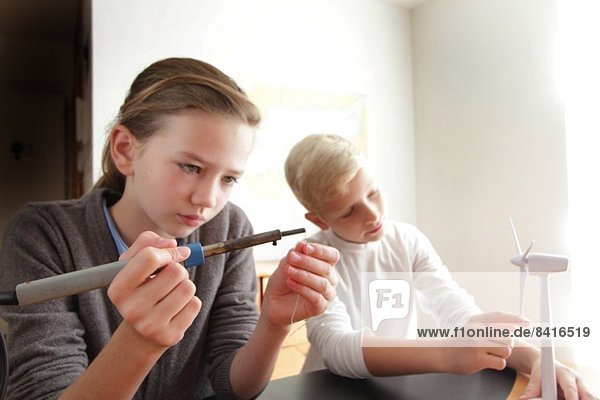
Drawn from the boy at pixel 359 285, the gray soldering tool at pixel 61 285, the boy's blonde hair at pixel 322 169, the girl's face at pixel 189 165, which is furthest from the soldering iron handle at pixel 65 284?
the boy's blonde hair at pixel 322 169

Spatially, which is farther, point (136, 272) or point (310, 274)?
point (310, 274)

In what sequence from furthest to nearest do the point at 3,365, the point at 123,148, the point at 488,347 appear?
the point at 123,148, the point at 488,347, the point at 3,365

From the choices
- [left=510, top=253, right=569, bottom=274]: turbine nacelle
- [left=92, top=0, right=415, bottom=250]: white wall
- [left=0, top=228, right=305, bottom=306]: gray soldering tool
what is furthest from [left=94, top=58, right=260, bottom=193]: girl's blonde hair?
[left=92, top=0, right=415, bottom=250]: white wall

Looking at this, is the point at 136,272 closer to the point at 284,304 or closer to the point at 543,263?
the point at 284,304

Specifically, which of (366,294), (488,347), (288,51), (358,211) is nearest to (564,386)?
(488,347)

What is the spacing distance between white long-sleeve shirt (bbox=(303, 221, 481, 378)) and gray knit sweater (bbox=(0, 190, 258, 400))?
12cm

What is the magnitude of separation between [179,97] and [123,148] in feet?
0.33

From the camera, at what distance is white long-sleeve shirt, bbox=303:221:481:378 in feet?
1.48

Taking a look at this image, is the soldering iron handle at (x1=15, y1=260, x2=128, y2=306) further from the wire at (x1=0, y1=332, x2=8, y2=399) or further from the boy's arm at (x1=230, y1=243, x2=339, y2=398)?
the boy's arm at (x1=230, y1=243, x2=339, y2=398)

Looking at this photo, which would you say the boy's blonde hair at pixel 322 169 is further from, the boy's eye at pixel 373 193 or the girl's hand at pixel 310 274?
the girl's hand at pixel 310 274

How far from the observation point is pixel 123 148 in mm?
475

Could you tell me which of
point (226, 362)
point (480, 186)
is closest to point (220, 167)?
point (226, 362)

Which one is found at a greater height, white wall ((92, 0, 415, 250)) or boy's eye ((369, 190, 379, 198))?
white wall ((92, 0, 415, 250))

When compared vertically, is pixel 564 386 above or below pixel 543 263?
below
